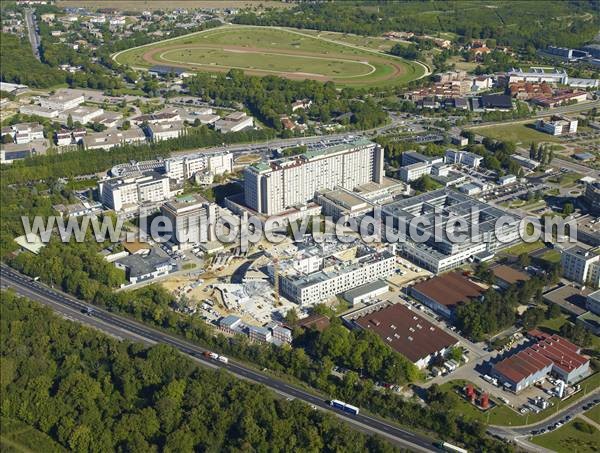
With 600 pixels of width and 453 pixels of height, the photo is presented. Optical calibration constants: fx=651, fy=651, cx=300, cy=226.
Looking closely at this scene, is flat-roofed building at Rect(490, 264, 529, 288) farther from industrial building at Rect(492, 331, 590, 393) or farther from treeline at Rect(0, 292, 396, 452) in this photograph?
treeline at Rect(0, 292, 396, 452)

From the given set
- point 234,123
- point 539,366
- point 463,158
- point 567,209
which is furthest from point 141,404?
point 234,123

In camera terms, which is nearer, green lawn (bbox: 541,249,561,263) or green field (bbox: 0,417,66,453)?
green field (bbox: 0,417,66,453)

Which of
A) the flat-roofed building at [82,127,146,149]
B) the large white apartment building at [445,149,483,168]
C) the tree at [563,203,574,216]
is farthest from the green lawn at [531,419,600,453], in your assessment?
the flat-roofed building at [82,127,146,149]

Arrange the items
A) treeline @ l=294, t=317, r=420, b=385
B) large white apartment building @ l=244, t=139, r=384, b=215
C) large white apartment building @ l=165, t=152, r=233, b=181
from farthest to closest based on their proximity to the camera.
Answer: large white apartment building @ l=165, t=152, r=233, b=181 < large white apartment building @ l=244, t=139, r=384, b=215 < treeline @ l=294, t=317, r=420, b=385

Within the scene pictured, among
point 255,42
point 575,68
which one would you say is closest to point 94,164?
point 255,42

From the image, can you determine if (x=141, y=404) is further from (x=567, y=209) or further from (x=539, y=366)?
(x=567, y=209)

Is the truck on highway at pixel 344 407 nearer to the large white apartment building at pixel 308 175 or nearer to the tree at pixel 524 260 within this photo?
the tree at pixel 524 260

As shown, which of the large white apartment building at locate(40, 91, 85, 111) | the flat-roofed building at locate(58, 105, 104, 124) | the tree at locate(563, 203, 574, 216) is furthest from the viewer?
the large white apartment building at locate(40, 91, 85, 111)

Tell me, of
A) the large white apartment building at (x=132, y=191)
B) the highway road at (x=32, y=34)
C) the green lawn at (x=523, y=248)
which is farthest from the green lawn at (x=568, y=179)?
the highway road at (x=32, y=34)
